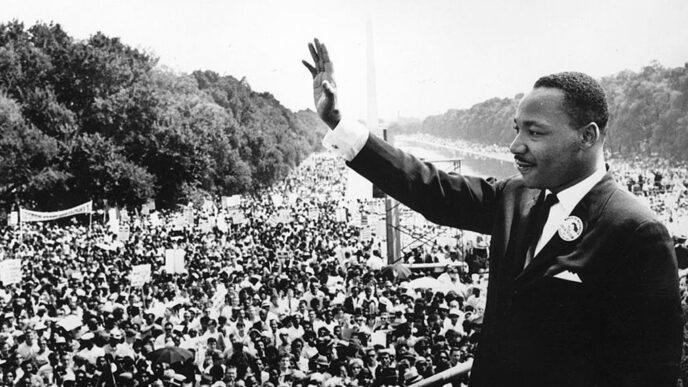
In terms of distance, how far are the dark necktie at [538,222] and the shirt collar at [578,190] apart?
0.04m

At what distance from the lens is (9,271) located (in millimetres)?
12984

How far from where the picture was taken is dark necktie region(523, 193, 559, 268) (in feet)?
5.09

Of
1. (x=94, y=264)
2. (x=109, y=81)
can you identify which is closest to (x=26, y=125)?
(x=109, y=81)

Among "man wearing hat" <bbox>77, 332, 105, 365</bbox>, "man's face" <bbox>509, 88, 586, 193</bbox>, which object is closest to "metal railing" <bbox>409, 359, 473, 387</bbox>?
"man's face" <bbox>509, 88, 586, 193</bbox>

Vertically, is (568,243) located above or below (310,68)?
below

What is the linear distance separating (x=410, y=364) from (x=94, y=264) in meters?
11.4

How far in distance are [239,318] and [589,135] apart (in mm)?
9124

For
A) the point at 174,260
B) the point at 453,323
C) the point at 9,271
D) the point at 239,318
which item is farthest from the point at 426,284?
the point at 9,271

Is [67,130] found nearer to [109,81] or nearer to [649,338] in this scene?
[109,81]

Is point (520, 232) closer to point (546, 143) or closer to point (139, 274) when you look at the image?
point (546, 143)

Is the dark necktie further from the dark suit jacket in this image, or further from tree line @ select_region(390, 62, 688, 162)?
tree line @ select_region(390, 62, 688, 162)

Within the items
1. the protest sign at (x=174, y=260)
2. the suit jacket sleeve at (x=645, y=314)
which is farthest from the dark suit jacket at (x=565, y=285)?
the protest sign at (x=174, y=260)

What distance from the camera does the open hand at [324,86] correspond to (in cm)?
166

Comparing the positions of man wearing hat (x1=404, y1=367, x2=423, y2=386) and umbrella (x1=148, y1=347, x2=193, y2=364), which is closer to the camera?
man wearing hat (x1=404, y1=367, x2=423, y2=386)
